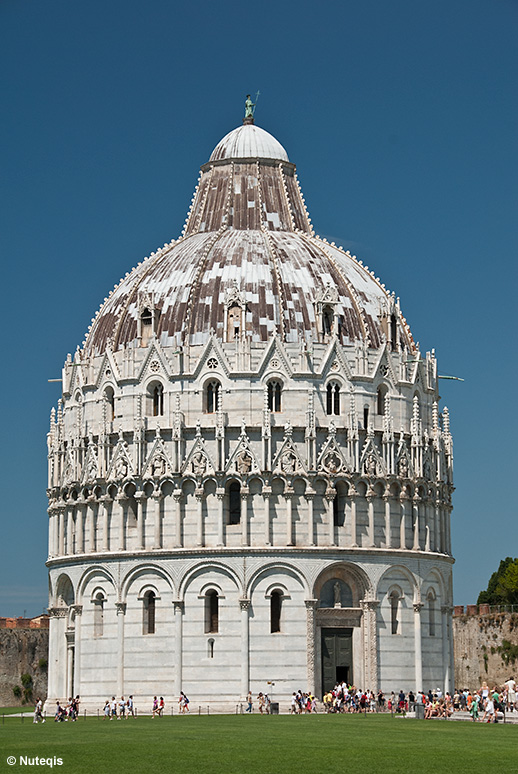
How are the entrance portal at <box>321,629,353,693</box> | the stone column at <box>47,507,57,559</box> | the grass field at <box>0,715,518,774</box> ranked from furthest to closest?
the stone column at <box>47,507,57,559</box> → the entrance portal at <box>321,629,353,693</box> → the grass field at <box>0,715,518,774</box>

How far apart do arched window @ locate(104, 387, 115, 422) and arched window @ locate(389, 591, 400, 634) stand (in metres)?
18.5

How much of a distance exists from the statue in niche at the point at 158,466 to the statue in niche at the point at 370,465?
11.0m

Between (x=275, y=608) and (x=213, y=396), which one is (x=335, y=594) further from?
(x=213, y=396)

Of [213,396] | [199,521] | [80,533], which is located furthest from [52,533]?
[213,396]

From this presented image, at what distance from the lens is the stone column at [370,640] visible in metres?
81.6

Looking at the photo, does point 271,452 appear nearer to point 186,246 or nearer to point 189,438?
point 189,438

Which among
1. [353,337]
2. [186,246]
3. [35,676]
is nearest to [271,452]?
[353,337]

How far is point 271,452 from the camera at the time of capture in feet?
268

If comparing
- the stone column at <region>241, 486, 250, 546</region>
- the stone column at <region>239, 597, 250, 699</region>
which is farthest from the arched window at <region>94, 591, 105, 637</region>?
the stone column at <region>241, 486, 250, 546</region>

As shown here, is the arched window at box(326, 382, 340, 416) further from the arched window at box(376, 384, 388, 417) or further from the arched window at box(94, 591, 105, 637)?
the arched window at box(94, 591, 105, 637)

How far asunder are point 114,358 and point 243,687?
20.0 metres

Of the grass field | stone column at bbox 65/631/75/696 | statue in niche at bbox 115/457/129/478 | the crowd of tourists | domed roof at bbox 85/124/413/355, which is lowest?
the grass field

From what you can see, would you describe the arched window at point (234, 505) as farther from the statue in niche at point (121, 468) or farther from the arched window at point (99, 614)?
the arched window at point (99, 614)

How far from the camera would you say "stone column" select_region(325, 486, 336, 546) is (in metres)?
81.6
